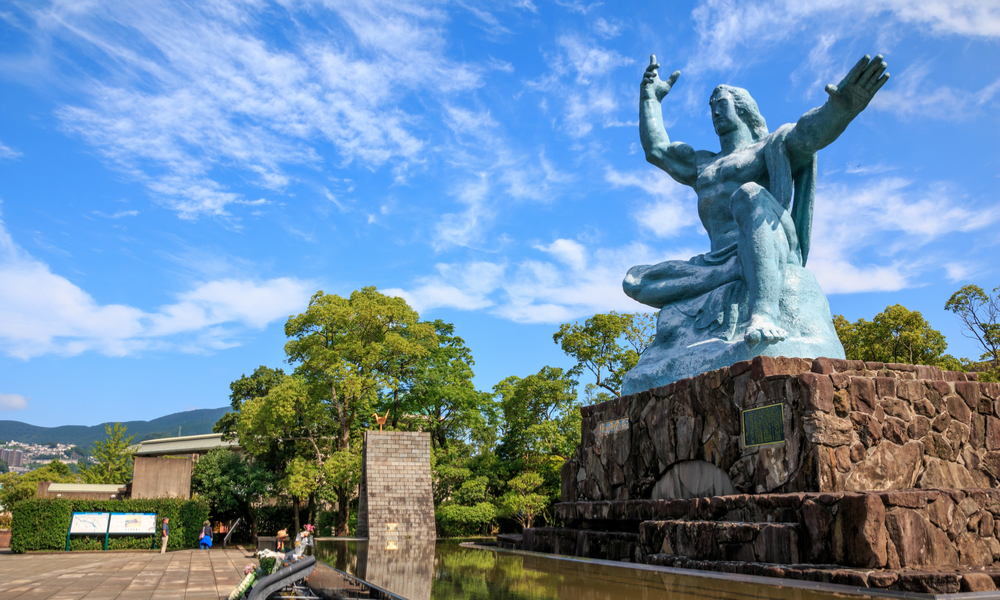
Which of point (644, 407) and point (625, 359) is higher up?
point (625, 359)

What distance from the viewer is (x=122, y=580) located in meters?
7.99

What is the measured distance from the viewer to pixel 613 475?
8.52 metres

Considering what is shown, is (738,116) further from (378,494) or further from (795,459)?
(378,494)

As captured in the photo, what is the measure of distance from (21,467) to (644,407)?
206077mm

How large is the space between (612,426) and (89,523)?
41.4 feet

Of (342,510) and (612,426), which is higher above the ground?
(612,426)

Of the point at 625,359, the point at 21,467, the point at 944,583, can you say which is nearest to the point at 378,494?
the point at 625,359

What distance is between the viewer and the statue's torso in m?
9.34

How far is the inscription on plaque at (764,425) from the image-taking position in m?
6.21

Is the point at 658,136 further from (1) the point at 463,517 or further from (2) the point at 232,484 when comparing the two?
(2) the point at 232,484

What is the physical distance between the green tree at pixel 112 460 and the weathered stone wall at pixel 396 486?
2487cm

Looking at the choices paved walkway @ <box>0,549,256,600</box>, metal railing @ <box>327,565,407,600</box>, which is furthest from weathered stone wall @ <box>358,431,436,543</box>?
metal railing @ <box>327,565,407,600</box>

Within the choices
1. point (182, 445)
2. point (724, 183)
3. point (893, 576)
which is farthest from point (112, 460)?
point (893, 576)

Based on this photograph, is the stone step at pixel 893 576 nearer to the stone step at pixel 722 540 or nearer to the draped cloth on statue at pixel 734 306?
the stone step at pixel 722 540
